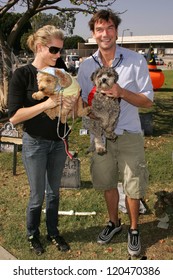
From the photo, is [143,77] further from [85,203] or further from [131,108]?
[85,203]

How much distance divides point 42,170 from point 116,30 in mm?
1717

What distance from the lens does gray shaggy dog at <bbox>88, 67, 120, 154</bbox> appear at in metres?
3.45

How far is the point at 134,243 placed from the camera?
4.22 m

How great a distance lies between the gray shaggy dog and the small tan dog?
277 mm

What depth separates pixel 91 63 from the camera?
3.80 m

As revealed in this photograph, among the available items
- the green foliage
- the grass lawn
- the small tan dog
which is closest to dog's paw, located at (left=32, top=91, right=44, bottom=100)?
the small tan dog

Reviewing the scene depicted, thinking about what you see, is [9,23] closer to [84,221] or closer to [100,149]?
[84,221]

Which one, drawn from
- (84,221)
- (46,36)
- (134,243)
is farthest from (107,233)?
(46,36)

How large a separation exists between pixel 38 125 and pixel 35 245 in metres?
1.60

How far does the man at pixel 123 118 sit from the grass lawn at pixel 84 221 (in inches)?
8.6

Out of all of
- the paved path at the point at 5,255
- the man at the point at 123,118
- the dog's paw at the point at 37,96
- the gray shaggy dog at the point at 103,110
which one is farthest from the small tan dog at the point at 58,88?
the paved path at the point at 5,255

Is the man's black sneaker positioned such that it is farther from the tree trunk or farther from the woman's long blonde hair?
the tree trunk

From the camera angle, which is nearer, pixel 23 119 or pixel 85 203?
pixel 23 119

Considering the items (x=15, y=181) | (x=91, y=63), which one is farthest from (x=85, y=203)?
(x=91, y=63)
